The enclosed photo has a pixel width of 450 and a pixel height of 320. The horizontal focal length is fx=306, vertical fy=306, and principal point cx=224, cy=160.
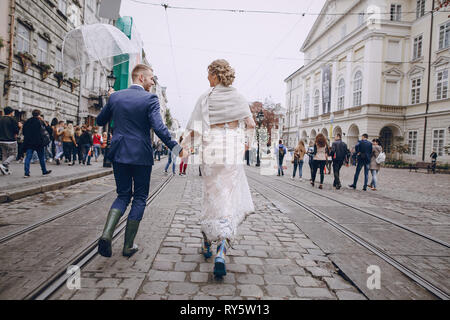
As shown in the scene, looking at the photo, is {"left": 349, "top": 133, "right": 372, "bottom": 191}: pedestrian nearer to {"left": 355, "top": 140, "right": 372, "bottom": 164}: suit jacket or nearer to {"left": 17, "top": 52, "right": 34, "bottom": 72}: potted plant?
{"left": 355, "top": 140, "right": 372, "bottom": 164}: suit jacket

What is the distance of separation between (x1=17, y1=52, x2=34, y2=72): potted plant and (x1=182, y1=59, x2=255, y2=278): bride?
1464cm

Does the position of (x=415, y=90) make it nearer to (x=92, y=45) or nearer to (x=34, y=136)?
(x=92, y=45)

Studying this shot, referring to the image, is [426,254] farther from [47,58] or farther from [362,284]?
[47,58]

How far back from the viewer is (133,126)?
9.91ft

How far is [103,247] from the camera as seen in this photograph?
2.84 meters

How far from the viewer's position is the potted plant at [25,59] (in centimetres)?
1394

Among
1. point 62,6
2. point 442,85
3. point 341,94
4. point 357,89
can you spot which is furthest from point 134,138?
point 341,94

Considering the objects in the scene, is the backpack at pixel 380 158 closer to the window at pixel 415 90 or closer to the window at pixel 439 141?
the window at pixel 439 141

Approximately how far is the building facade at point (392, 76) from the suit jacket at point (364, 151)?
1761 cm

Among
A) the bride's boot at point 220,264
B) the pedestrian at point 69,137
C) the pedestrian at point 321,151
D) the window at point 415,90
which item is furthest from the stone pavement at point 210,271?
the window at point 415,90

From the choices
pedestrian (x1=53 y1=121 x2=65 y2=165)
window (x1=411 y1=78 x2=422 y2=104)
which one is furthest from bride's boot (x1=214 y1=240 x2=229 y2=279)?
window (x1=411 y1=78 x2=422 y2=104)

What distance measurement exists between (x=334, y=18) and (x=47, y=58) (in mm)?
35879

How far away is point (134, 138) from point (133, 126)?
120 mm
